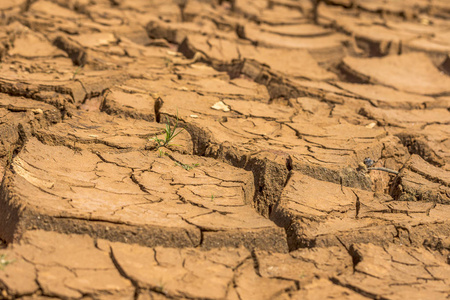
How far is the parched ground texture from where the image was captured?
88.5 inches

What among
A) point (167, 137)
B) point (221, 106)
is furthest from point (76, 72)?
point (167, 137)

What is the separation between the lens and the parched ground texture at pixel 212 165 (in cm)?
225

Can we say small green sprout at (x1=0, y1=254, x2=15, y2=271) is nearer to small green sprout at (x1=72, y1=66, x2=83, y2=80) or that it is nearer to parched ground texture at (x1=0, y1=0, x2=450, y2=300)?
parched ground texture at (x1=0, y1=0, x2=450, y2=300)

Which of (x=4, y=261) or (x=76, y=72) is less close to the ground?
(x=76, y=72)

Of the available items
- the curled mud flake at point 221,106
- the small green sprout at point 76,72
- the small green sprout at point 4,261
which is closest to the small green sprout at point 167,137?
the curled mud flake at point 221,106

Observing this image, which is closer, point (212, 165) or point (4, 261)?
point (4, 261)

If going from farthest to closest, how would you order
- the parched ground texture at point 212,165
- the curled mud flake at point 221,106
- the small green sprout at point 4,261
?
the curled mud flake at point 221,106
the parched ground texture at point 212,165
the small green sprout at point 4,261

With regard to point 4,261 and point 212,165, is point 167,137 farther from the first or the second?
point 4,261

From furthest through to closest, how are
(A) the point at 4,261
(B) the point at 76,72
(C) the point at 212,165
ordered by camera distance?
(B) the point at 76,72, (C) the point at 212,165, (A) the point at 4,261

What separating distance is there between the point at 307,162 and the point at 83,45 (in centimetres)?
247

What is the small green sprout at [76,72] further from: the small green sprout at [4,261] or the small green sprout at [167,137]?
the small green sprout at [4,261]

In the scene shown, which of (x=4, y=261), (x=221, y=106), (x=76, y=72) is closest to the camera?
(x=4, y=261)

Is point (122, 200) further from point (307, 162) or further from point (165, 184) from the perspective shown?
point (307, 162)

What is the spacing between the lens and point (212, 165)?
3150 mm
